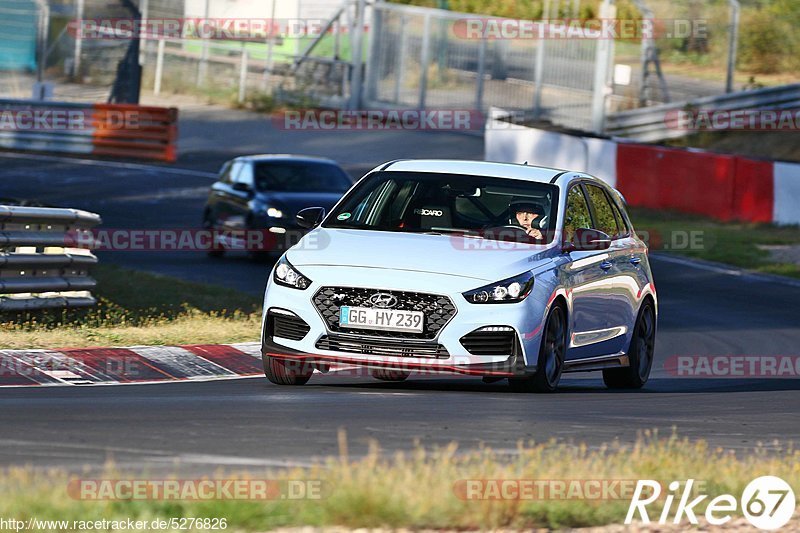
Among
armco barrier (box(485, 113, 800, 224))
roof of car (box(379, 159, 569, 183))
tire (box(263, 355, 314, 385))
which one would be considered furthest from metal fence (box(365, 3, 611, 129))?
tire (box(263, 355, 314, 385))

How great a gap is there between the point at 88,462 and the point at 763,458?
11.0ft

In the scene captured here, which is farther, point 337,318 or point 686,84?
point 686,84

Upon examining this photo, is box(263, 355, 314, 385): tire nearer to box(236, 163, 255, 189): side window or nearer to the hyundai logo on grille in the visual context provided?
the hyundai logo on grille

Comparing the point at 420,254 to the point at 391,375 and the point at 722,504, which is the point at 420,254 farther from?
the point at 722,504

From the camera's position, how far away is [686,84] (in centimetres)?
3628

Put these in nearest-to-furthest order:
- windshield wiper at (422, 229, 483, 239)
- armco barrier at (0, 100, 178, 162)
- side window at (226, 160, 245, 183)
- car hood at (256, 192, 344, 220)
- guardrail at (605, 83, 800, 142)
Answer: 1. windshield wiper at (422, 229, 483, 239)
2. car hood at (256, 192, 344, 220)
3. side window at (226, 160, 245, 183)
4. guardrail at (605, 83, 800, 142)
5. armco barrier at (0, 100, 178, 162)

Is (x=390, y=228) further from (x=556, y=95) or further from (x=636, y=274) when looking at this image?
(x=556, y=95)

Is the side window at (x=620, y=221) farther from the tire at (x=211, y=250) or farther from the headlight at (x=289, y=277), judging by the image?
the tire at (x=211, y=250)

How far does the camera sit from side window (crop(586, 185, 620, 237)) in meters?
11.8

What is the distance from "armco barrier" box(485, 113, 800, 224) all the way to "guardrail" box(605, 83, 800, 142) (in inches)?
199

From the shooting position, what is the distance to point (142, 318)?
14141 millimetres

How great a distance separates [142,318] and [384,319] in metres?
4.87

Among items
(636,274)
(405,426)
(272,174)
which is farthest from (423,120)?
(405,426)

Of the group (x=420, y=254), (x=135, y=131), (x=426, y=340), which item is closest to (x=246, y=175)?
(x=420, y=254)
